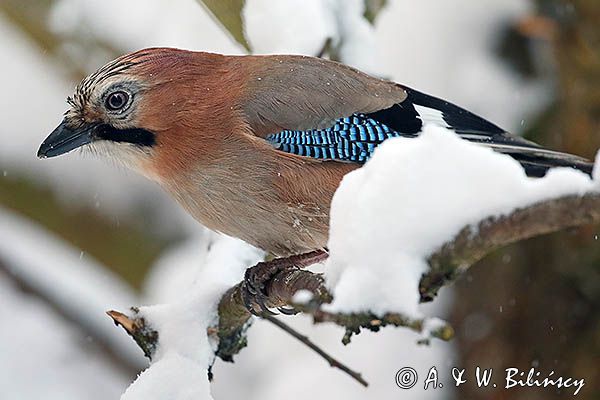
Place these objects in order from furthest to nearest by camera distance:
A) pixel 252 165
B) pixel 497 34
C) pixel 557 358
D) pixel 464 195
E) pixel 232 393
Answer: pixel 232 393
pixel 497 34
pixel 557 358
pixel 252 165
pixel 464 195

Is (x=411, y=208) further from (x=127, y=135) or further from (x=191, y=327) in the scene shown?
(x=127, y=135)

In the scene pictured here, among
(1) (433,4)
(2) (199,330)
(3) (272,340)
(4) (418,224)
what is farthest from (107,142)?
(1) (433,4)

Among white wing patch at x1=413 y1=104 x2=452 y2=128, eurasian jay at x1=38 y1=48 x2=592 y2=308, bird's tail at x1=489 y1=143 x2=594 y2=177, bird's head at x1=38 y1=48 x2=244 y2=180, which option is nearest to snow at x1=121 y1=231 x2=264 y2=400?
eurasian jay at x1=38 y1=48 x2=592 y2=308

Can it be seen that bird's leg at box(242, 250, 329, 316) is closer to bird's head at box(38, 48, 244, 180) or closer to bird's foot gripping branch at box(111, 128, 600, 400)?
bird's head at box(38, 48, 244, 180)

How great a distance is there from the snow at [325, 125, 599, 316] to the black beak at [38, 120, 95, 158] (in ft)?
4.83

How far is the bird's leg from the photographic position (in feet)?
8.23

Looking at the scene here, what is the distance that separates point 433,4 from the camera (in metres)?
5.18

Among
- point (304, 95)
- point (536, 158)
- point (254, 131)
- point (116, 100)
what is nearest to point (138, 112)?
point (116, 100)

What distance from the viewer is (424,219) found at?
1.54 m

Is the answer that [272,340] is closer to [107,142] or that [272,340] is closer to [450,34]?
[450,34]

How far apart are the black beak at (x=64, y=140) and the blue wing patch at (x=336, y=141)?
556mm

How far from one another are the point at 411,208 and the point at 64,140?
1.60 metres

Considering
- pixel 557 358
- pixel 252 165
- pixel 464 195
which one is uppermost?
pixel 464 195

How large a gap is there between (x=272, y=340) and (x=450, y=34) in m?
1.88
